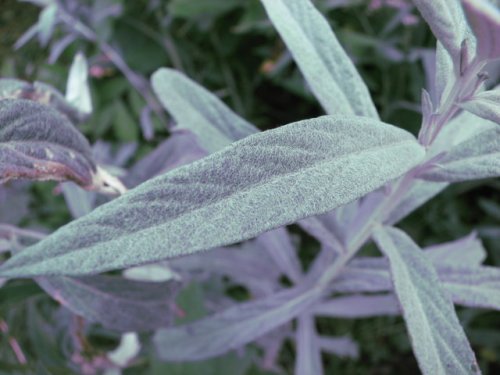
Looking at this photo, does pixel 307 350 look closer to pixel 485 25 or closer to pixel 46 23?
pixel 485 25

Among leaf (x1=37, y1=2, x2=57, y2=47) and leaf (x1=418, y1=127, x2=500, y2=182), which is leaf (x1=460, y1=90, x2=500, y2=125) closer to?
leaf (x1=418, y1=127, x2=500, y2=182)

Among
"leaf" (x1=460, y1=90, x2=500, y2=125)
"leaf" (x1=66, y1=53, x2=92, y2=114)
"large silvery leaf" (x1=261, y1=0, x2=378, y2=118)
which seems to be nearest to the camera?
"leaf" (x1=460, y1=90, x2=500, y2=125)

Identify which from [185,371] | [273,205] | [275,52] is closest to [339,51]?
[273,205]

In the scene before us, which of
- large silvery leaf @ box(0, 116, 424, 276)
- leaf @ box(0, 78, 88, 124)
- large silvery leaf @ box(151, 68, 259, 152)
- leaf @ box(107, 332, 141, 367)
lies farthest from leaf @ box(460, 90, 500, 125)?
leaf @ box(107, 332, 141, 367)

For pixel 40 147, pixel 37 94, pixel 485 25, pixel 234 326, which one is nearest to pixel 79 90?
pixel 37 94

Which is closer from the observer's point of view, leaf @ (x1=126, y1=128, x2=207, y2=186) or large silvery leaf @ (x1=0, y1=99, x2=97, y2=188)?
large silvery leaf @ (x1=0, y1=99, x2=97, y2=188)

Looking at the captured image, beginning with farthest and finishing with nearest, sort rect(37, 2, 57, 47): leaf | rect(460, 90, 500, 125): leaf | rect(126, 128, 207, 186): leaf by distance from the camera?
rect(37, 2, 57, 47): leaf
rect(126, 128, 207, 186): leaf
rect(460, 90, 500, 125): leaf

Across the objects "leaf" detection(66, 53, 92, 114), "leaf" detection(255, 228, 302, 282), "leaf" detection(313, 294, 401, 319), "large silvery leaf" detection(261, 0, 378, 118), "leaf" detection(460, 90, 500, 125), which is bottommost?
"leaf" detection(313, 294, 401, 319)
